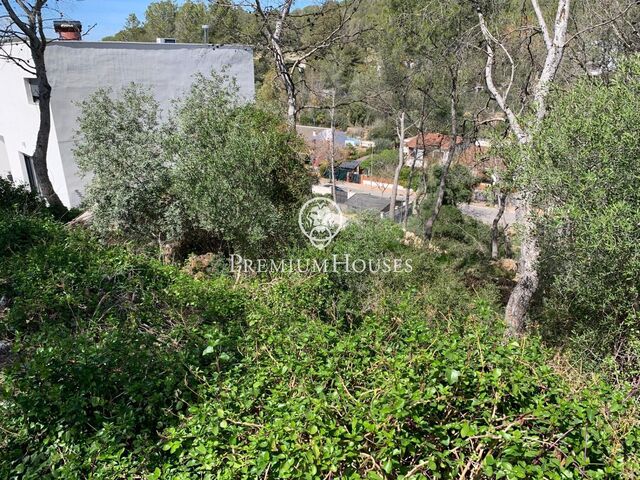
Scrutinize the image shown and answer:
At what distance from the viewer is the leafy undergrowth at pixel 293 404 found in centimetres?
246

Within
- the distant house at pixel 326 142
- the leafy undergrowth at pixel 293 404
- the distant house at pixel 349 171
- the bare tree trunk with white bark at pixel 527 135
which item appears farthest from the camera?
the distant house at pixel 349 171

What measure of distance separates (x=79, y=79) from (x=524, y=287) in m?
12.8

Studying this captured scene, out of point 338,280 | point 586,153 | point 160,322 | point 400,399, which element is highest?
point 586,153

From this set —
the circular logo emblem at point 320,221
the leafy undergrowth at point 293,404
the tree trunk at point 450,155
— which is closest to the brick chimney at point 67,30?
the circular logo emblem at point 320,221

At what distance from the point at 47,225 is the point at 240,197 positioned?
3.11 metres

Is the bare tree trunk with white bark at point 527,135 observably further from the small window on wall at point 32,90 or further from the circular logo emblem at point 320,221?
the small window on wall at point 32,90

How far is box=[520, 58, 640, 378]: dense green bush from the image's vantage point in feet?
14.9

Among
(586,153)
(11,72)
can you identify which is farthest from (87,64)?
(586,153)

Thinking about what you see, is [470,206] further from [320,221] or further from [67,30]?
[67,30]

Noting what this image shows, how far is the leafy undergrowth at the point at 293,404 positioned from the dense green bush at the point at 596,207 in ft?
5.80

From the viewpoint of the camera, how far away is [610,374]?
16.1 feet

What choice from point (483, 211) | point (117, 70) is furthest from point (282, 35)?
point (483, 211)

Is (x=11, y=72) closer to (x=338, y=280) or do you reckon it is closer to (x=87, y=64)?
(x=87, y=64)

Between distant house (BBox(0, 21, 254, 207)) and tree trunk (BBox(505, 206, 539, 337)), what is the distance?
7615mm
